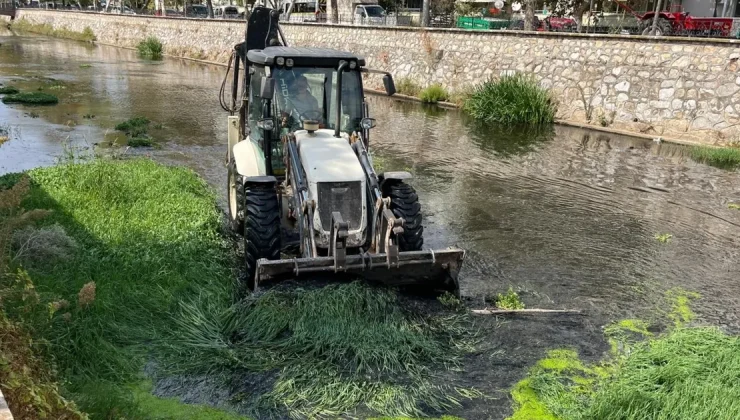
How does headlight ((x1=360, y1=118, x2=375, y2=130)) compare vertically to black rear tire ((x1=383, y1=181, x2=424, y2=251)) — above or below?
above

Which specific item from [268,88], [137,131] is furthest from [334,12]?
[268,88]

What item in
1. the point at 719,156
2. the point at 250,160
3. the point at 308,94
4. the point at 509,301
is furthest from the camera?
the point at 719,156

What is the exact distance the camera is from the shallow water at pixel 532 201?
6.89m

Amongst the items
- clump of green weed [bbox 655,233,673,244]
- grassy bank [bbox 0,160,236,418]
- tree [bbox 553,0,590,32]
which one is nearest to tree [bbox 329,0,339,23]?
Result: tree [bbox 553,0,590,32]

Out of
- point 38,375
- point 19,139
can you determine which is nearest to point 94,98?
point 19,139

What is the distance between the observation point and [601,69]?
17906 millimetres

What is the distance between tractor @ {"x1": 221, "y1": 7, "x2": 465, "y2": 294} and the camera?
5.97 meters

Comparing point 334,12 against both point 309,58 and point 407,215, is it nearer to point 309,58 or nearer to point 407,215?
point 309,58

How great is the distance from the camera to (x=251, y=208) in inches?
252

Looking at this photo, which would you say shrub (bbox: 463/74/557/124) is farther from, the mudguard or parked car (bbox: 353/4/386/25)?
parked car (bbox: 353/4/386/25)

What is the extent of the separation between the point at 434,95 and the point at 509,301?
1594 cm

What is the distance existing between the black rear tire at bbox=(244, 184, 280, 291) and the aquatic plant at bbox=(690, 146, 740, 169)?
37.3ft

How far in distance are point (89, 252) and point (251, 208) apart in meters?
1.72

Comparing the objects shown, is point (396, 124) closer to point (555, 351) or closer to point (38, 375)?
point (555, 351)
